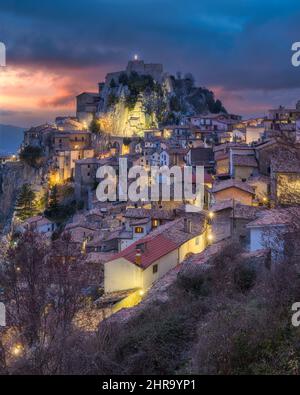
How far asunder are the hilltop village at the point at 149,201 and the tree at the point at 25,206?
13 cm

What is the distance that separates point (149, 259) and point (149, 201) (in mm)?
13049

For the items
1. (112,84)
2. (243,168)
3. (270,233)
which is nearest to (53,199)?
(243,168)

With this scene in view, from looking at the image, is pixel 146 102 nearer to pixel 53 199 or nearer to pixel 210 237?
pixel 53 199

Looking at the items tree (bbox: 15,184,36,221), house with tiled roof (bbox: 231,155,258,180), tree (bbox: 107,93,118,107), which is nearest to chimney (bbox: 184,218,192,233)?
house with tiled roof (bbox: 231,155,258,180)

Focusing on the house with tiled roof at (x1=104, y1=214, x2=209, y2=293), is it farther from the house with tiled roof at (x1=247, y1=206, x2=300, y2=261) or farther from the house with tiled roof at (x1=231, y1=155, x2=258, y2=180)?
the house with tiled roof at (x1=231, y1=155, x2=258, y2=180)

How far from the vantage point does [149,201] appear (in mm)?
33875

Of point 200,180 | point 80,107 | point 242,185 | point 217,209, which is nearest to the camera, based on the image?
point 217,209

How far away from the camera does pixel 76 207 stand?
52.0 m

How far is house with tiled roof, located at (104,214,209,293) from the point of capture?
20.7 m

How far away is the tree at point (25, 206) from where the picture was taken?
5494 centimetres
